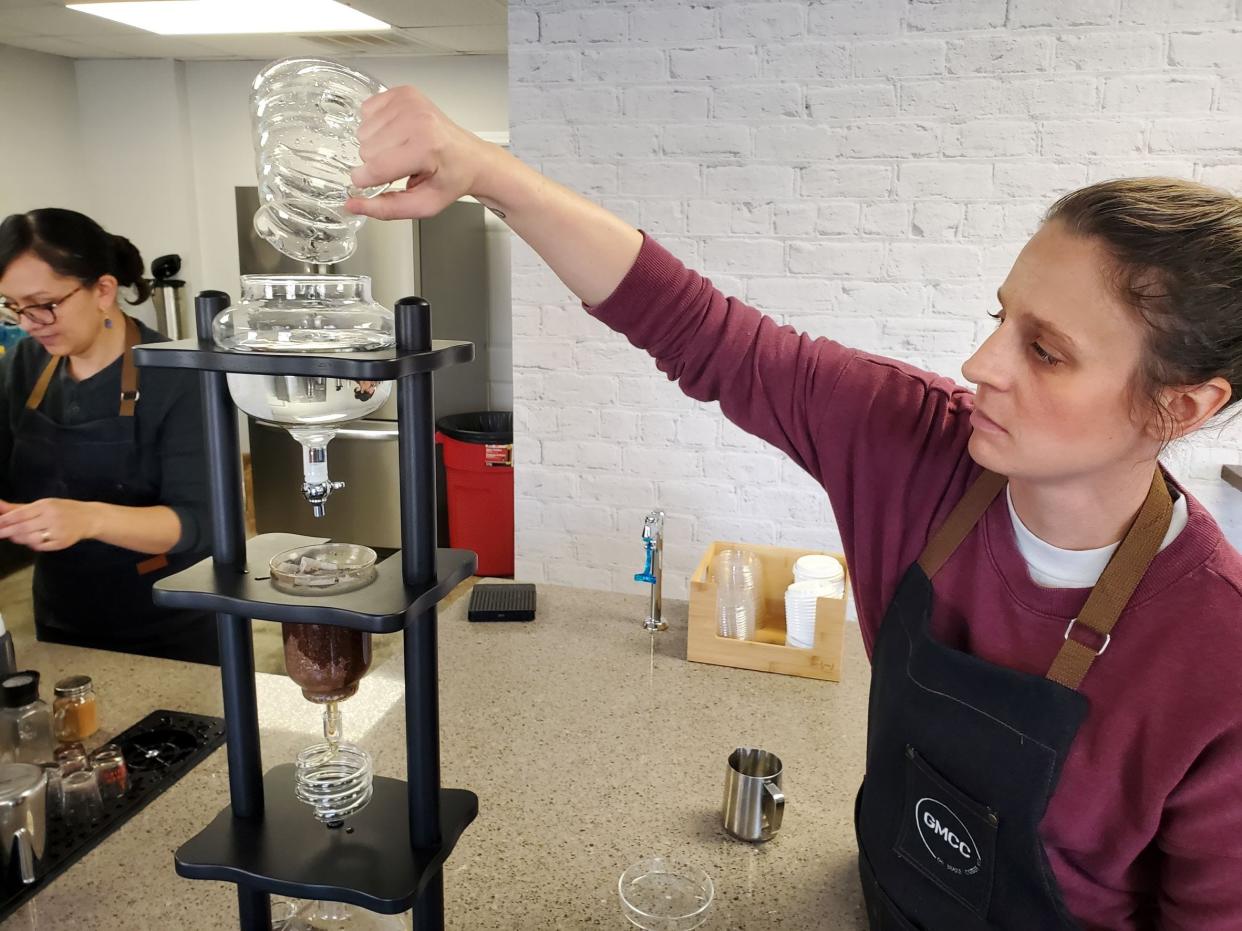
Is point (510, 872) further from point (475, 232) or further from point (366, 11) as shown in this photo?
point (475, 232)

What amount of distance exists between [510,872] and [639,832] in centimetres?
17

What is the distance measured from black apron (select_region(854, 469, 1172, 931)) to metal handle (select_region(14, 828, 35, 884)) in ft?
3.00

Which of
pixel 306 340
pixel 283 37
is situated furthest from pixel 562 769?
pixel 283 37

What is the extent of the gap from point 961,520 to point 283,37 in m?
3.92

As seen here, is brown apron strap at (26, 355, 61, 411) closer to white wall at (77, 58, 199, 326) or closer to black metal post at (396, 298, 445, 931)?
black metal post at (396, 298, 445, 931)

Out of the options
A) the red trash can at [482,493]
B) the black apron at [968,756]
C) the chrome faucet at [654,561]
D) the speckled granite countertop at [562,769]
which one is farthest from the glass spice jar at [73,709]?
the red trash can at [482,493]

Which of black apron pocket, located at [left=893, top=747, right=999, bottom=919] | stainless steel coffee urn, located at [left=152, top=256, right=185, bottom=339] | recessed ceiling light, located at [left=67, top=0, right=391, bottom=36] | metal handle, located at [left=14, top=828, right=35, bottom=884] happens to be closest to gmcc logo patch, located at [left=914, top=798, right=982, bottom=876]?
black apron pocket, located at [left=893, top=747, right=999, bottom=919]

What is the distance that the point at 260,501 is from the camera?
4.28m

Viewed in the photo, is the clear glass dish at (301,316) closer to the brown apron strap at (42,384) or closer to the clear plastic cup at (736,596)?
the clear plastic cup at (736,596)

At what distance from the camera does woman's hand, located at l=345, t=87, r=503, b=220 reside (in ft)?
2.26

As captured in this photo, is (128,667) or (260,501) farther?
(260,501)

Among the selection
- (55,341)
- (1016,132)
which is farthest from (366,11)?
(1016,132)

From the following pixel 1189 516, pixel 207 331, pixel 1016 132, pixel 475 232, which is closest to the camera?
pixel 207 331

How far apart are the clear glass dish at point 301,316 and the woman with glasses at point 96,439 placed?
Result: 1.17m
